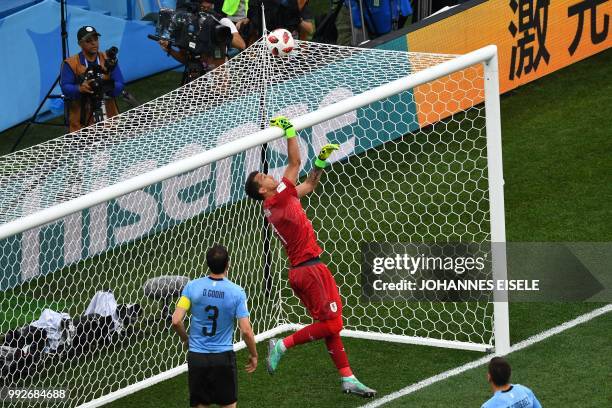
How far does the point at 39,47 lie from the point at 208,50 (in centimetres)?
302

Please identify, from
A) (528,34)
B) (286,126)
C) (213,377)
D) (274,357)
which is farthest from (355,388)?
(528,34)

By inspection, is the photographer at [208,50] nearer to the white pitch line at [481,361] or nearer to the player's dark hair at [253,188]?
the player's dark hair at [253,188]

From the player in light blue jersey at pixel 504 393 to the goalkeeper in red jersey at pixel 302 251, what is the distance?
2437 millimetres

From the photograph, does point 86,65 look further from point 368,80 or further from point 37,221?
point 37,221

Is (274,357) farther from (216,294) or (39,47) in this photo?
(39,47)

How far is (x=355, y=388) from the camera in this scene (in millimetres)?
9906

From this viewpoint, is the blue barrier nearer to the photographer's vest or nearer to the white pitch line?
the photographer's vest

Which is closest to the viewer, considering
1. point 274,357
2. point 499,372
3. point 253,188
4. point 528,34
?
point 499,372

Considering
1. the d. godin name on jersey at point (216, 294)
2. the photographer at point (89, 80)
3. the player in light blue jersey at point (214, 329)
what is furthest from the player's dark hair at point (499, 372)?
the photographer at point (89, 80)


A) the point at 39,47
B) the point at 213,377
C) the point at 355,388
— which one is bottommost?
the point at 355,388

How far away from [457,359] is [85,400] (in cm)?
303

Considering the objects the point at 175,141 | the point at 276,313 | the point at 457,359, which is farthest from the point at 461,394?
the point at 175,141

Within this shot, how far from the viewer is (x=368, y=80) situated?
1219 centimetres

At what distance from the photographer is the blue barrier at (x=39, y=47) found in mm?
15734
